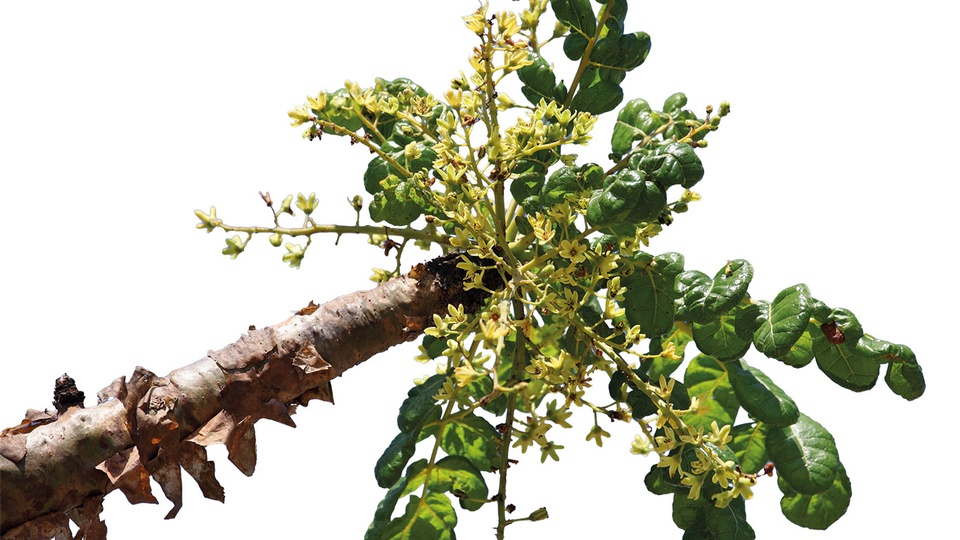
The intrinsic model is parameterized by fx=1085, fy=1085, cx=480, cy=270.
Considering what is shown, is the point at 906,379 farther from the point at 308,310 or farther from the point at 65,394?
the point at 65,394

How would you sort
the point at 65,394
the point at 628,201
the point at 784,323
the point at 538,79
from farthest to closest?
the point at 538,79, the point at 65,394, the point at 784,323, the point at 628,201

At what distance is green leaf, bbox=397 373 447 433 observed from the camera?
2.65 m

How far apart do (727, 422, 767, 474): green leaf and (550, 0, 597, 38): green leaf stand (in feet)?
3.59

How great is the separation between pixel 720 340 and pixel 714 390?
300mm

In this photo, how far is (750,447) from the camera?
2.78 m

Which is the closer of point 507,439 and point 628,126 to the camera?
point 507,439

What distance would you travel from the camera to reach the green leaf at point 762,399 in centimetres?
262

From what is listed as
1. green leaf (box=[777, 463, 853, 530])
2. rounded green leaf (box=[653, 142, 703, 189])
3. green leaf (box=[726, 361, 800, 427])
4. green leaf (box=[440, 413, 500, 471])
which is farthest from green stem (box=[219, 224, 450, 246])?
green leaf (box=[777, 463, 853, 530])

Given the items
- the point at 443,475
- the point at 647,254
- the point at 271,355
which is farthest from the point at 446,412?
the point at 647,254

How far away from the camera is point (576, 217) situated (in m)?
2.54

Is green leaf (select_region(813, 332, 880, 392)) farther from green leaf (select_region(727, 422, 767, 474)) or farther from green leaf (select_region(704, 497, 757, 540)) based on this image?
green leaf (select_region(704, 497, 757, 540))

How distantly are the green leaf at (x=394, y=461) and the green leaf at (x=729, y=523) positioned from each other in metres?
0.75

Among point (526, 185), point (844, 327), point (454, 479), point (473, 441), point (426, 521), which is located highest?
point (526, 185)

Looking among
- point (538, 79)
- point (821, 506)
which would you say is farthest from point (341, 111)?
point (821, 506)
